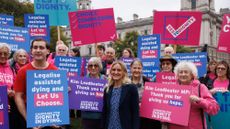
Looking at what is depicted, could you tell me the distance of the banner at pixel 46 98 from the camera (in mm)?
4203

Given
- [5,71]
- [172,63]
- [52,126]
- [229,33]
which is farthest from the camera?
Result: [229,33]

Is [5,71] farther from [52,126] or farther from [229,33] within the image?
[229,33]

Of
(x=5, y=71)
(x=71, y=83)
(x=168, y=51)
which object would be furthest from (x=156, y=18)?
(x=5, y=71)

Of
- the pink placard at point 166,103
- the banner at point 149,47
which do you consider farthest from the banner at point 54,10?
the pink placard at point 166,103

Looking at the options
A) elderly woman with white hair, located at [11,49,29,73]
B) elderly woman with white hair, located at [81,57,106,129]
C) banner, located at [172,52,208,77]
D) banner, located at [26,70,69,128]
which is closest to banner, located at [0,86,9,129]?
banner, located at [26,70,69,128]

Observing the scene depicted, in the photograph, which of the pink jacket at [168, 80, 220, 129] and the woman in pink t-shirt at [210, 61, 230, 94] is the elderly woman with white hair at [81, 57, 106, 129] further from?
the woman in pink t-shirt at [210, 61, 230, 94]

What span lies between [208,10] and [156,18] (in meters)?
70.7

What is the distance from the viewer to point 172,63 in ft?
19.4

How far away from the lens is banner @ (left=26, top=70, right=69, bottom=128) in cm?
420

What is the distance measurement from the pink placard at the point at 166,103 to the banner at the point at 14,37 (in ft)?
13.0

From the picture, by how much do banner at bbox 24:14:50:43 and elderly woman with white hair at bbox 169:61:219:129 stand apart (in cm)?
573

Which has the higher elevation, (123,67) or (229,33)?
(229,33)

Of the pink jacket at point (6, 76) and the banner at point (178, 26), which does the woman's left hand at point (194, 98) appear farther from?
the banner at point (178, 26)

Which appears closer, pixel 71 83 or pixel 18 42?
A: pixel 71 83
